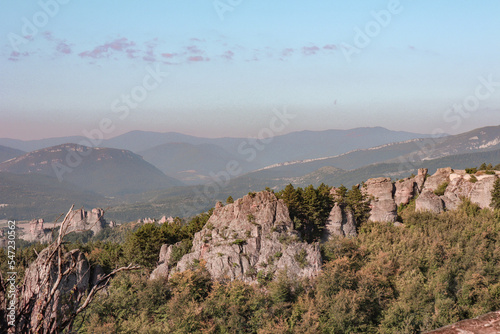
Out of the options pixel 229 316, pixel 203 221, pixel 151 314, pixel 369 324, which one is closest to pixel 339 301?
pixel 369 324

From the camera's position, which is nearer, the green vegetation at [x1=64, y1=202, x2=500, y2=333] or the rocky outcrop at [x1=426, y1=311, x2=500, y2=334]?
the rocky outcrop at [x1=426, y1=311, x2=500, y2=334]

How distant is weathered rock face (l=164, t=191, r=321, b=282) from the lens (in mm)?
45875

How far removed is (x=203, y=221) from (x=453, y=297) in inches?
1399

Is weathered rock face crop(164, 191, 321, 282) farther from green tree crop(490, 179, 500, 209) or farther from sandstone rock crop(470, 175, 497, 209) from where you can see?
green tree crop(490, 179, 500, 209)

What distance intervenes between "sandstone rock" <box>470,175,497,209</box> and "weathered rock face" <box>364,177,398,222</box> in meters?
11.6

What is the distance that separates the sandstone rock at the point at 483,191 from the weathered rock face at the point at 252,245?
2805 cm

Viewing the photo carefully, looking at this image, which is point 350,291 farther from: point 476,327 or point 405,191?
point 476,327

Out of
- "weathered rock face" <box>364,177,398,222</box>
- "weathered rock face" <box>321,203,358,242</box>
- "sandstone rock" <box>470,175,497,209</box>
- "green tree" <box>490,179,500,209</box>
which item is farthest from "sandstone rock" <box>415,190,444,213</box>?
"weathered rock face" <box>321,203,358,242</box>

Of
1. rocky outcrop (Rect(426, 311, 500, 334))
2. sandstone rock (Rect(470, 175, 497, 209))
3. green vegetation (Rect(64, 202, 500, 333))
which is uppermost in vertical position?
rocky outcrop (Rect(426, 311, 500, 334))

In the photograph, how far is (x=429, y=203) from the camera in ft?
189

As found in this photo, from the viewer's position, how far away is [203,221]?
197 feet

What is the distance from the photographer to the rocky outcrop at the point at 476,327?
315 inches

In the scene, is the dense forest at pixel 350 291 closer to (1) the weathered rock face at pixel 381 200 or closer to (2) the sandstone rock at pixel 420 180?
(1) the weathered rock face at pixel 381 200

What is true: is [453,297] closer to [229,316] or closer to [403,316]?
[403,316]
